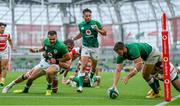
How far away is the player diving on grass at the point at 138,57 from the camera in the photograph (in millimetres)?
8742

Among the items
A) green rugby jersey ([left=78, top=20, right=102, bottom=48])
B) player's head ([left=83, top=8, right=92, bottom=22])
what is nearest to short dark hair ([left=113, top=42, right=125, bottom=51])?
player's head ([left=83, top=8, right=92, bottom=22])

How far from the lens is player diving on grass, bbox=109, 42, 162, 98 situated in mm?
8742

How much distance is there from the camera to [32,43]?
5731 cm

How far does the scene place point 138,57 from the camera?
8797mm

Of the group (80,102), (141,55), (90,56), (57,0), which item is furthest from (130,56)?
(57,0)

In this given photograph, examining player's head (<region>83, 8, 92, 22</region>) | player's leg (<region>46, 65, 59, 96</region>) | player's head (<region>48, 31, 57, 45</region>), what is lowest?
player's leg (<region>46, 65, 59, 96</region>)

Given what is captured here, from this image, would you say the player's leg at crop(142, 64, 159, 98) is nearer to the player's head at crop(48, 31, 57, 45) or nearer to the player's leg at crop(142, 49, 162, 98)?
the player's leg at crop(142, 49, 162, 98)

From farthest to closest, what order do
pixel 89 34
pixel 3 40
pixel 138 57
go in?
pixel 3 40, pixel 89 34, pixel 138 57

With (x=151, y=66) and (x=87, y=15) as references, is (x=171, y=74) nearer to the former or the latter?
(x=151, y=66)

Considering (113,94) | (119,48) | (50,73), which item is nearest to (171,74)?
(113,94)

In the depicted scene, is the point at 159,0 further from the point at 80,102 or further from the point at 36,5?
the point at 80,102

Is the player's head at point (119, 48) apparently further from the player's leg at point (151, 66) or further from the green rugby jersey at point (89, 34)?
the green rugby jersey at point (89, 34)

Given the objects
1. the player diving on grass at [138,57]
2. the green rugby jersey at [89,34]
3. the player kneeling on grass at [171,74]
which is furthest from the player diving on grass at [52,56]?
the player kneeling on grass at [171,74]

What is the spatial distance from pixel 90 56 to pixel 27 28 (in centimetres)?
4845
